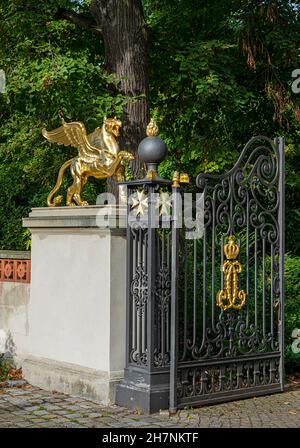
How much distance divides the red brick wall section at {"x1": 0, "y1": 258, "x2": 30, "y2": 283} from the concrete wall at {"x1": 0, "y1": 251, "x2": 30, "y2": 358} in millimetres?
41

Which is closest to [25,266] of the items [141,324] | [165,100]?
[141,324]

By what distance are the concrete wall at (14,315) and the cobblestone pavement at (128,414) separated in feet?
4.75

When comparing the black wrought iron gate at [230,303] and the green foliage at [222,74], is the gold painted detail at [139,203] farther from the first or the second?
the green foliage at [222,74]

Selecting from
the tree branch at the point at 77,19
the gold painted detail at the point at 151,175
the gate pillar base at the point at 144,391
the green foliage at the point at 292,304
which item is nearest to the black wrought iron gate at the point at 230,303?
the gate pillar base at the point at 144,391

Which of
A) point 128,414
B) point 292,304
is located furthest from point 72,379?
point 292,304

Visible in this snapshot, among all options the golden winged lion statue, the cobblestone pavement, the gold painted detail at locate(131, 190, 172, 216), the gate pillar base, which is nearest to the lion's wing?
the golden winged lion statue

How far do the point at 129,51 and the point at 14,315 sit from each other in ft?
14.0

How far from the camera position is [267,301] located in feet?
33.4

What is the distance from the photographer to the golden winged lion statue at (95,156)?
8031 millimetres

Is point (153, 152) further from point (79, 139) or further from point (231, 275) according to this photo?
point (231, 275)

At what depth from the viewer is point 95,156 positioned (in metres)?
8.23

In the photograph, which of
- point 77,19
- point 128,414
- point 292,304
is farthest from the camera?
point 77,19

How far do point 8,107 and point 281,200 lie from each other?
19.5 ft

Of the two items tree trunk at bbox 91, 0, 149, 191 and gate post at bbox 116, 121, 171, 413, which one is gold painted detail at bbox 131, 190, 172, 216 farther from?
tree trunk at bbox 91, 0, 149, 191
